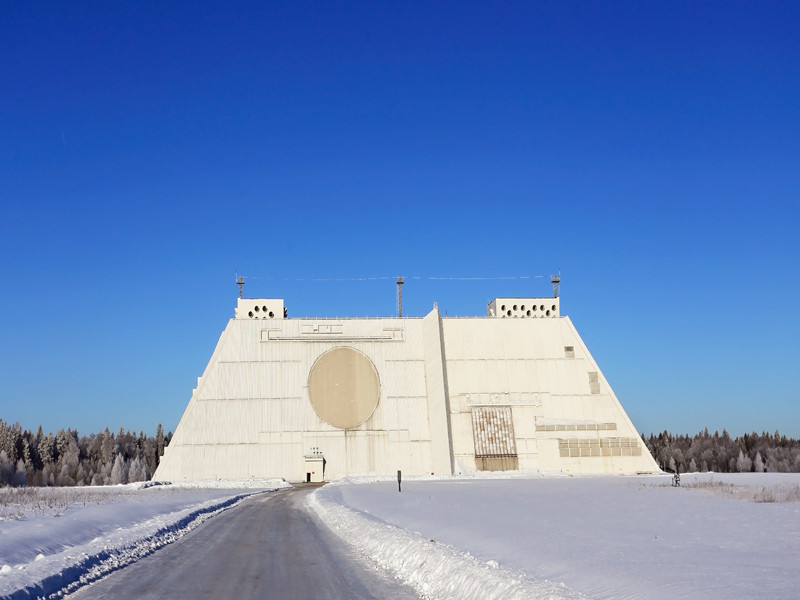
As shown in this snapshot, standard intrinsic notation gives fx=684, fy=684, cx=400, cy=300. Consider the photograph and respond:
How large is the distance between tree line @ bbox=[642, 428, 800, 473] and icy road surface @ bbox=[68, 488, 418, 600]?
9893cm

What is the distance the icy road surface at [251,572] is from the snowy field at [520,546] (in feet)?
2.12

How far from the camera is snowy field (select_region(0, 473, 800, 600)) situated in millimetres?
10906

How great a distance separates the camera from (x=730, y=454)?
5182 inches

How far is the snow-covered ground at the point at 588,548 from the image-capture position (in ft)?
34.7

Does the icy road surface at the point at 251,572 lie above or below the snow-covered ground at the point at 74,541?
below

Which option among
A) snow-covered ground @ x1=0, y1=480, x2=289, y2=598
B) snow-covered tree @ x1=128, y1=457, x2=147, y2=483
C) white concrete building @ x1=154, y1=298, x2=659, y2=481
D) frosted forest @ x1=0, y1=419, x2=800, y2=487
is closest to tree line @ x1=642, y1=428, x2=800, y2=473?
frosted forest @ x1=0, y1=419, x2=800, y2=487

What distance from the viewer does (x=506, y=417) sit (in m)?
81.3

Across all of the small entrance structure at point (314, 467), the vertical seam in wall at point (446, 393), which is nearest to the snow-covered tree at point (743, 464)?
the vertical seam in wall at point (446, 393)

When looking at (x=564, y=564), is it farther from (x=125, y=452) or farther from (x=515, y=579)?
(x=125, y=452)

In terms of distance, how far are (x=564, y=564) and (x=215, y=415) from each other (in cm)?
7096

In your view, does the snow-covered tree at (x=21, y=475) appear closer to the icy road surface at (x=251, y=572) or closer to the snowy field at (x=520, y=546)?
the snowy field at (x=520, y=546)

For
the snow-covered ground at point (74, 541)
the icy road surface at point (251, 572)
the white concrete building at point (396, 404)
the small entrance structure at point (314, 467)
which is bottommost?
the icy road surface at point (251, 572)

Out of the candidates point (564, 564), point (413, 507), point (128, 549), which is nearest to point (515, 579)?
point (564, 564)

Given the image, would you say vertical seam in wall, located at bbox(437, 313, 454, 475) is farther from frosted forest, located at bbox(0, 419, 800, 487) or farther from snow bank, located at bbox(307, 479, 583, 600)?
snow bank, located at bbox(307, 479, 583, 600)
